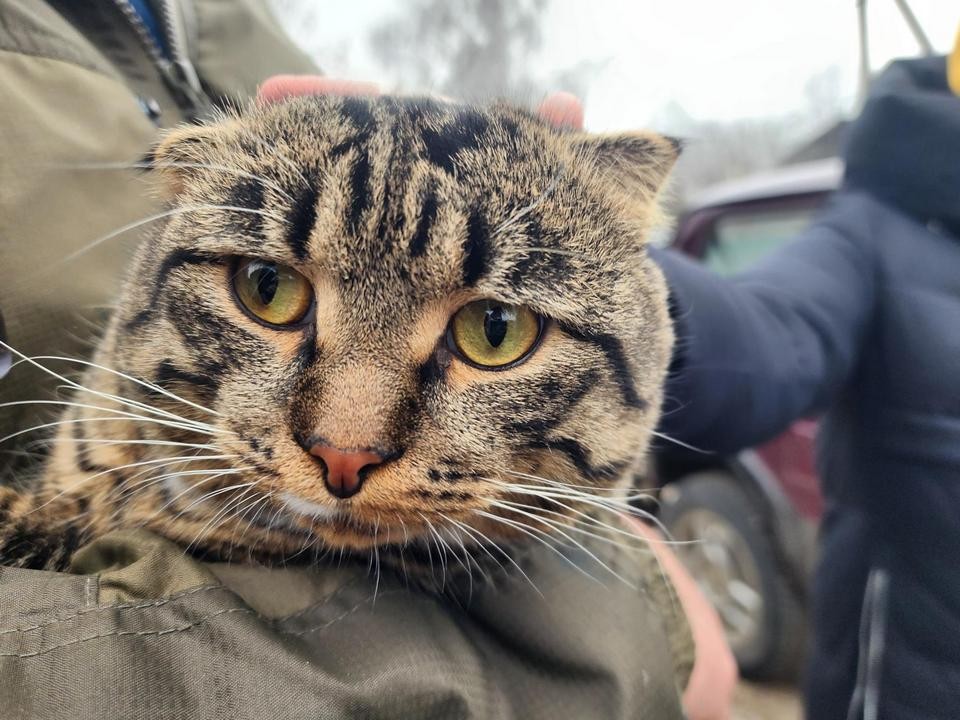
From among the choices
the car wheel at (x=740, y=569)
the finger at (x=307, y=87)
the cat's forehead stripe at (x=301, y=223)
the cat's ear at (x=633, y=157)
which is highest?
the finger at (x=307, y=87)

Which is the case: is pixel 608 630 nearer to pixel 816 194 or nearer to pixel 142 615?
pixel 142 615

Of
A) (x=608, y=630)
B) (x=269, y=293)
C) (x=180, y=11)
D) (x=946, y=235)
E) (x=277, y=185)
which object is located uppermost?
(x=180, y=11)

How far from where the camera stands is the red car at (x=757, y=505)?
7.24 feet

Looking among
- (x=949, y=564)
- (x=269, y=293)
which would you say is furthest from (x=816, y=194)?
(x=269, y=293)

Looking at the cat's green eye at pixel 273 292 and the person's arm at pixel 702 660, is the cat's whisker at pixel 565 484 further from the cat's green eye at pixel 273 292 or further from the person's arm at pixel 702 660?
the cat's green eye at pixel 273 292

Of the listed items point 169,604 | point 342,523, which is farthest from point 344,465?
point 169,604

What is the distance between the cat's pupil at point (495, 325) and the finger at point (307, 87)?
0.42 meters

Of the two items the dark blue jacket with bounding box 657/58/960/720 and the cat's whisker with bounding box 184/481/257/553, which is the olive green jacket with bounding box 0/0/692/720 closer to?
the cat's whisker with bounding box 184/481/257/553

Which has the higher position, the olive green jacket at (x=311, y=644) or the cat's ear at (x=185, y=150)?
the cat's ear at (x=185, y=150)

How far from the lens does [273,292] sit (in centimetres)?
71

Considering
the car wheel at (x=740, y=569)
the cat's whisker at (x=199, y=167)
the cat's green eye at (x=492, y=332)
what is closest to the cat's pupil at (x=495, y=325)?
the cat's green eye at (x=492, y=332)

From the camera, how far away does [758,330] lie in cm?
113

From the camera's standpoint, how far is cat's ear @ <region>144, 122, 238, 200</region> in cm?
77

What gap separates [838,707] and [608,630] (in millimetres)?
723
